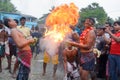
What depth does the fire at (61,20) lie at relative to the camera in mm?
7958

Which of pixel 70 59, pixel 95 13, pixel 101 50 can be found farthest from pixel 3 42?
pixel 95 13

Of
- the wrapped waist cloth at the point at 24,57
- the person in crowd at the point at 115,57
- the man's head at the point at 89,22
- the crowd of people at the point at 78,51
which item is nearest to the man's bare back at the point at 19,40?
Answer: the crowd of people at the point at 78,51

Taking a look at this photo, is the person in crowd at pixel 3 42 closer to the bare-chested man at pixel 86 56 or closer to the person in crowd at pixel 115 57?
the person in crowd at pixel 115 57

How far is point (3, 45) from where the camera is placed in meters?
10.9

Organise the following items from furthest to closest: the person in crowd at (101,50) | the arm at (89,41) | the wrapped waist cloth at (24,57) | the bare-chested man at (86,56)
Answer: the person in crowd at (101,50)
the bare-chested man at (86,56)
the arm at (89,41)
the wrapped waist cloth at (24,57)

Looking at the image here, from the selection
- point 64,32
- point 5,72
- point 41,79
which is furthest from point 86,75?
point 5,72

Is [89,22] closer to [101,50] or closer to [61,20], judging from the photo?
[61,20]

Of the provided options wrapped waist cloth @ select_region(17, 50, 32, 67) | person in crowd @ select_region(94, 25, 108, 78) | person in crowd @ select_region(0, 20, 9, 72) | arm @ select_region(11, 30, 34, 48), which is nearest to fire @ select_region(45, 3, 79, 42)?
wrapped waist cloth @ select_region(17, 50, 32, 67)

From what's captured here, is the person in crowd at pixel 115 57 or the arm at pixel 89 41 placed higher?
the arm at pixel 89 41

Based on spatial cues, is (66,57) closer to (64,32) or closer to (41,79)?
(64,32)

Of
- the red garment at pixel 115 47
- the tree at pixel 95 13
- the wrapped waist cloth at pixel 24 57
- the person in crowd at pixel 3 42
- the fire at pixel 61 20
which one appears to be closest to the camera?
the wrapped waist cloth at pixel 24 57

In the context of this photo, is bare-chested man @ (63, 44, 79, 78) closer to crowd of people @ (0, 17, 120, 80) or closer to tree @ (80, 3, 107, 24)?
Answer: crowd of people @ (0, 17, 120, 80)

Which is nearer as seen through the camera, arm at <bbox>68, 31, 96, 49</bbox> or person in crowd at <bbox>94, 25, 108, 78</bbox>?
arm at <bbox>68, 31, 96, 49</bbox>

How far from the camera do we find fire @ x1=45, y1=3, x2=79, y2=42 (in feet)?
26.1
